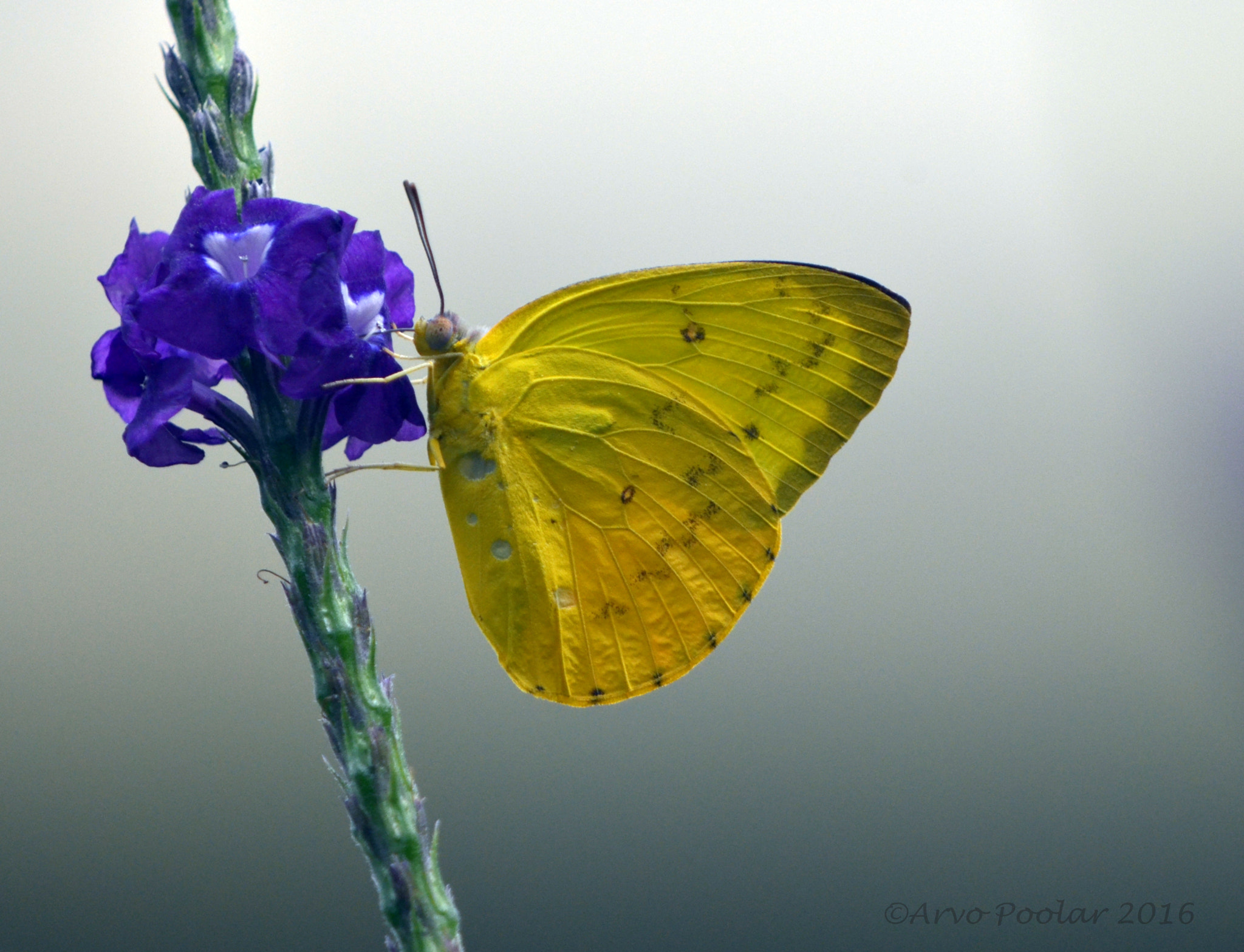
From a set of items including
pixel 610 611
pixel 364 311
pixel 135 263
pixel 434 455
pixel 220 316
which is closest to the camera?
pixel 220 316

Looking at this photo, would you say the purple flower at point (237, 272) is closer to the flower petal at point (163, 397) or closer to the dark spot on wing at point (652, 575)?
the flower petal at point (163, 397)

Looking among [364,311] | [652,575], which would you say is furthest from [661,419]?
Answer: [364,311]

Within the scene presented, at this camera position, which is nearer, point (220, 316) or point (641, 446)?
point (220, 316)

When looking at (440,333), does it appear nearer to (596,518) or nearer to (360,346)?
(360,346)

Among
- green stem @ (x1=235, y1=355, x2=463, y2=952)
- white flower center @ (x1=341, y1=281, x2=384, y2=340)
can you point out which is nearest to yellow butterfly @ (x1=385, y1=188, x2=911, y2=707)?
white flower center @ (x1=341, y1=281, x2=384, y2=340)

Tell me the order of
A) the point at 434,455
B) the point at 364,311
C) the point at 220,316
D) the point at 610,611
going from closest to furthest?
the point at 220,316 → the point at 364,311 → the point at 434,455 → the point at 610,611

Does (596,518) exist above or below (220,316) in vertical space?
below

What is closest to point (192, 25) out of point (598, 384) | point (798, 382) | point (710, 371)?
point (598, 384)

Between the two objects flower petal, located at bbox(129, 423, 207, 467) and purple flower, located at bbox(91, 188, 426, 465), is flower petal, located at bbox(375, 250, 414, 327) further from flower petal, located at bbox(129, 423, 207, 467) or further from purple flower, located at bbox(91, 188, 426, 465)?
flower petal, located at bbox(129, 423, 207, 467)
